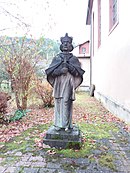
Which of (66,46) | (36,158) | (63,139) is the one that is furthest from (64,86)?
(36,158)

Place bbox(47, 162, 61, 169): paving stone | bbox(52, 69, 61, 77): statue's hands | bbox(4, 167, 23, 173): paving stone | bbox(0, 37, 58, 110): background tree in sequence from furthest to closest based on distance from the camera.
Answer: bbox(0, 37, 58, 110): background tree < bbox(52, 69, 61, 77): statue's hands < bbox(47, 162, 61, 169): paving stone < bbox(4, 167, 23, 173): paving stone

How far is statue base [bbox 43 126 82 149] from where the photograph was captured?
3.73 m

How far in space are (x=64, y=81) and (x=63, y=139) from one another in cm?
110

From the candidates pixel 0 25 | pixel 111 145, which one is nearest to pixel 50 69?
pixel 111 145

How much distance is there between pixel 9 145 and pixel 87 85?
782 inches

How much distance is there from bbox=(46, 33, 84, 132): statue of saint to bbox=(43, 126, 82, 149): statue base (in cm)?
11

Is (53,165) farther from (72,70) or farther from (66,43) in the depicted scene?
(66,43)

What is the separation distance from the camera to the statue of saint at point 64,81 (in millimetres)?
3867

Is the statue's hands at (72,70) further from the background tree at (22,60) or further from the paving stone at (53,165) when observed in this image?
the background tree at (22,60)

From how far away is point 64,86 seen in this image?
3.91m

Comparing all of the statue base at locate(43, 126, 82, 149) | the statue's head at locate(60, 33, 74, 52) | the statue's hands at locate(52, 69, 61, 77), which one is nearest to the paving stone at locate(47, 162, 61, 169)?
the statue base at locate(43, 126, 82, 149)

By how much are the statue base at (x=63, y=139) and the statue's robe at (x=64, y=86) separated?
0.16 meters

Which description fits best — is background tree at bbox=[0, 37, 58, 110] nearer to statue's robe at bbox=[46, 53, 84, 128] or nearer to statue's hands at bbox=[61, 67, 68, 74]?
statue's robe at bbox=[46, 53, 84, 128]

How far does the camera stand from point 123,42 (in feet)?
21.1
